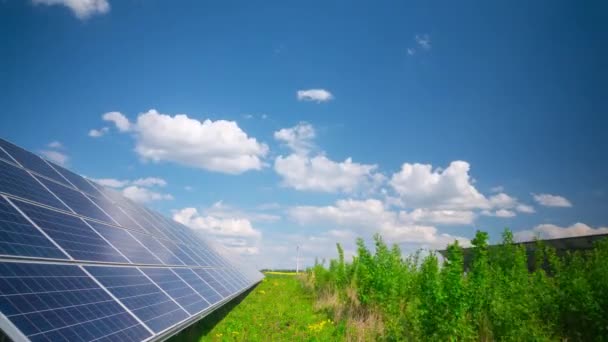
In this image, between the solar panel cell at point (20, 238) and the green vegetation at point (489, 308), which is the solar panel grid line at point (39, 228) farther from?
the green vegetation at point (489, 308)

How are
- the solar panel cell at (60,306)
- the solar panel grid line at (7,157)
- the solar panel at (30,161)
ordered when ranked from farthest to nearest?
the solar panel at (30,161), the solar panel grid line at (7,157), the solar panel cell at (60,306)

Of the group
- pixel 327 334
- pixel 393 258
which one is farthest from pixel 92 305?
pixel 393 258

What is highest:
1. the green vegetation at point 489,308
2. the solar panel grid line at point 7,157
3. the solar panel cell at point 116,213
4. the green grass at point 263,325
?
the solar panel grid line at point 7,157

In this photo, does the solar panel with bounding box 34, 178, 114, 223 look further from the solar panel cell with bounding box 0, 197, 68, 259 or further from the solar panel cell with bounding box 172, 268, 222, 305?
the solar panel cell with bounding box 0, 197, 68, 259

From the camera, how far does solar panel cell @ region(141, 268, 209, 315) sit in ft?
33.5

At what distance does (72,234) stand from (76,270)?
5.95 ft

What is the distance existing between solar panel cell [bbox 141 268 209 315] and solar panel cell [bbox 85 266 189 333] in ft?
1.41

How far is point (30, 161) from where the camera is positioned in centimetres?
Answer: 1201

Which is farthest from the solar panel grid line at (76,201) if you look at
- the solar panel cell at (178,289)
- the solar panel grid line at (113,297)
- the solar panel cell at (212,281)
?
the solar panel cell at (212,281)

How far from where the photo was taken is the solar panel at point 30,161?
11195 millimetres

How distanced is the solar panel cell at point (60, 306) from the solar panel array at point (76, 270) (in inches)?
0.7

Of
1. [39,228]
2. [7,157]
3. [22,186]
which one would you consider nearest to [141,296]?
[39,228]

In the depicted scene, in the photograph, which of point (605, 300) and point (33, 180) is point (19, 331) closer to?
point (33, 180)

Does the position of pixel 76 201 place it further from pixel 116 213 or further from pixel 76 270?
pixel 76 270
